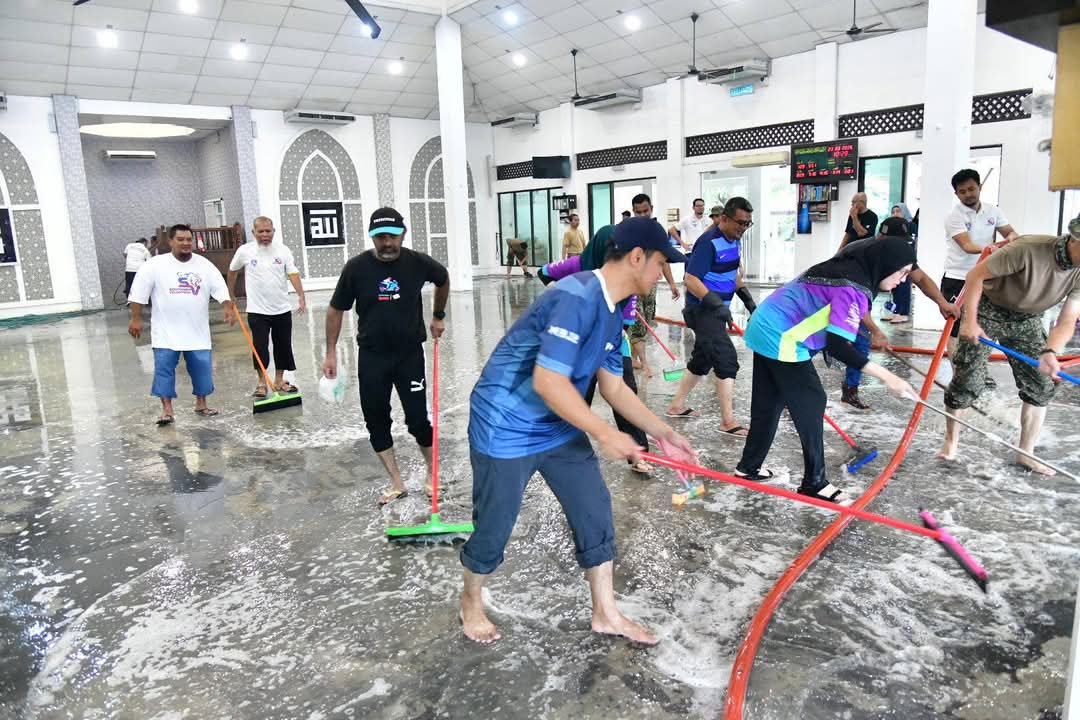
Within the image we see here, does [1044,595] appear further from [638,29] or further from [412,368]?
[638,29]

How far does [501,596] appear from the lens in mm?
3025

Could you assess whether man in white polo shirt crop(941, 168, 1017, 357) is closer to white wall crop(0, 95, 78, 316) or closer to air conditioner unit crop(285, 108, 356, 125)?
air conditioner unit crop(285, 108, 356, 125)

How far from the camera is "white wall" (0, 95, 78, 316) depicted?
1478cm

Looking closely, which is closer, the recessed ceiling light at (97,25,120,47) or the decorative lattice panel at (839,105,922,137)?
the decorative lattice panel at (839,105,922,137)

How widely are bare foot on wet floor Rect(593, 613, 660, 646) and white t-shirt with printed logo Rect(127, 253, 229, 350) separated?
14.7 ft

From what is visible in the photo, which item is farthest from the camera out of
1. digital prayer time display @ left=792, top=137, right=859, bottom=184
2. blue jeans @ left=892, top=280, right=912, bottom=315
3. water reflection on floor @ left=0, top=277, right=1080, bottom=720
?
digital prayer time display @ left=792, top=137, right=859, bottom=184

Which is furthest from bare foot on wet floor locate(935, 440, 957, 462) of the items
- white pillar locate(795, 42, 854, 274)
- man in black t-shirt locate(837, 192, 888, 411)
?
white pillar locate(795, 42, 854, 274)

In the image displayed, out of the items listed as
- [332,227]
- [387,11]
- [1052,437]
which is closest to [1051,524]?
[1052,437]

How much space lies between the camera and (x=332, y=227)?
18750 mm

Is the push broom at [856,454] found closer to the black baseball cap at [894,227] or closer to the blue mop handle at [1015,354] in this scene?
the blue mop handle at [1015,354]

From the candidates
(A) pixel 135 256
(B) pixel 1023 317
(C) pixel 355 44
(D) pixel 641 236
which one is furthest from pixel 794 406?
(A) pixel 135 256

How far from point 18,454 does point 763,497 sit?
5.01 m

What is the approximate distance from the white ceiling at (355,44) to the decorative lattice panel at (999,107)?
162 cm

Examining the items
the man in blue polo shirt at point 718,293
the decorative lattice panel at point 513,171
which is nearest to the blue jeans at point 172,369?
the man in blue polo shirt at point 718,293
